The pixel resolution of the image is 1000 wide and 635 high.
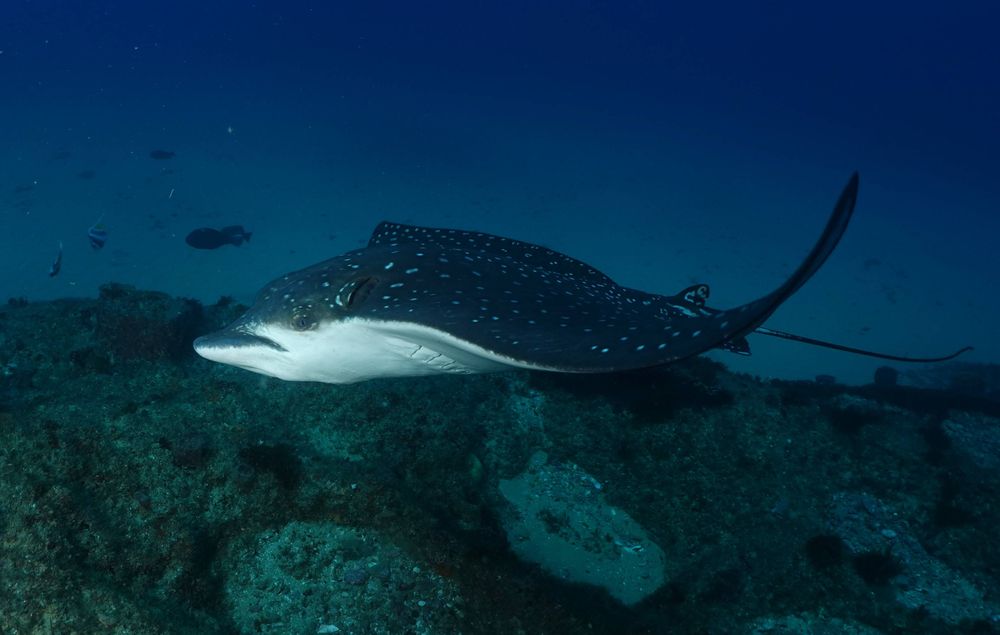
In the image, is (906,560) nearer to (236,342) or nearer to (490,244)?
(490,244)

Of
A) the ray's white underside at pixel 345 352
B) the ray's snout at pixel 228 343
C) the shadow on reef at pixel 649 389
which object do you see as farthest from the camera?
the shadow on reef at pixel 649 389

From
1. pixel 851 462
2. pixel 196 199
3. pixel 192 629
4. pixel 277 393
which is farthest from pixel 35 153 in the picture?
pixel 851 462

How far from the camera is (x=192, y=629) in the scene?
3.46 meters

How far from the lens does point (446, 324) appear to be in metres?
3.82

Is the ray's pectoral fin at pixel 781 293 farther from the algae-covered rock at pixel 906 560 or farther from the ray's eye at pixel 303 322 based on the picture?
the algae-covered rock at pixel 906 560

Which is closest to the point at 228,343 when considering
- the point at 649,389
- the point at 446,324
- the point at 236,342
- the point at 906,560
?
the point at 236,342

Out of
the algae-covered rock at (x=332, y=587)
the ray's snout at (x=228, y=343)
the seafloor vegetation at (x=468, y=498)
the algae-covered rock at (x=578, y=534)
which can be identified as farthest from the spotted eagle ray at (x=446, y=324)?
the algae-covered rock at (x=578, y=534)

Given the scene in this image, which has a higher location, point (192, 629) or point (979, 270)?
point (979, 270)

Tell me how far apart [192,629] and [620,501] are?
435 cm

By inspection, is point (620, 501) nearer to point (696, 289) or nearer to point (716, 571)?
point (716, 571)

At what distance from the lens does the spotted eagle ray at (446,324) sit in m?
3.27

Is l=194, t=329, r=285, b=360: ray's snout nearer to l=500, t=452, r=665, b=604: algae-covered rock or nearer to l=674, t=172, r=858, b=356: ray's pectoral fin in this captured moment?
l=500, t=452, r=665, b=604: algae-covered rock

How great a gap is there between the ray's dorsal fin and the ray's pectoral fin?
420cm

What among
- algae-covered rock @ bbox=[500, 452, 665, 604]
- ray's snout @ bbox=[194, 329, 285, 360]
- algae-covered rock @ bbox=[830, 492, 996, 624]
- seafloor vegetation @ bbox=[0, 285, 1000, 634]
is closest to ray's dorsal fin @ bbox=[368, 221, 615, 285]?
seafloor vegetation @ bbox=[0, 285, 1000, 634]
